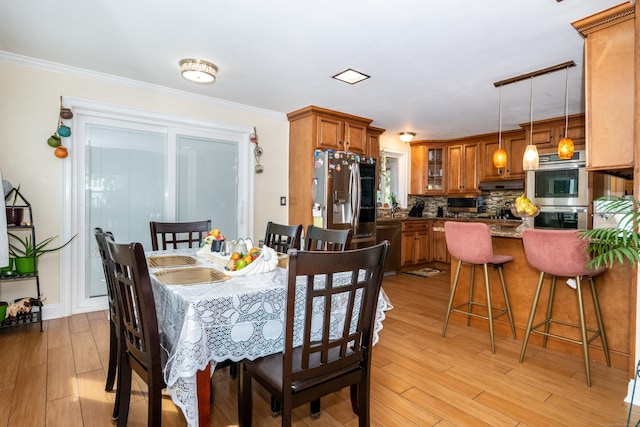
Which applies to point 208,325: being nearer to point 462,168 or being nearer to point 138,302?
point 138,302

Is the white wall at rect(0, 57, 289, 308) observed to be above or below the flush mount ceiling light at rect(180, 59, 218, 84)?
below

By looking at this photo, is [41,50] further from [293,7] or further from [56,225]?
[293,7]

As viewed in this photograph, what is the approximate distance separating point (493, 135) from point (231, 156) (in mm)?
4123

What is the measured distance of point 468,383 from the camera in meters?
2.16

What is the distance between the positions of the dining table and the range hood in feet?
15.7

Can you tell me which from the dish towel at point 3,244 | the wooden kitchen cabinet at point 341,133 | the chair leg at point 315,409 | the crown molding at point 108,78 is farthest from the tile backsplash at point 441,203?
the dish towel at point 3,244

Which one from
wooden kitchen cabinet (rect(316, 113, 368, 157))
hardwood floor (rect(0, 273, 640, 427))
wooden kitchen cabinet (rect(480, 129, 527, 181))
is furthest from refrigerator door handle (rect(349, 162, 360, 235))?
wooden kitchen cabinet (rect(480, 129, 527, 181))

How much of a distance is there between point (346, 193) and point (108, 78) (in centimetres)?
278

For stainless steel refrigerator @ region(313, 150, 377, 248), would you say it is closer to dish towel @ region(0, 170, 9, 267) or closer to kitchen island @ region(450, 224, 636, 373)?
kitchen island @ region(450, 224, 636, 373)

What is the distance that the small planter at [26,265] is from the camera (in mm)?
2826

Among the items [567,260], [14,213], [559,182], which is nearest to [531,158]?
[567,260]

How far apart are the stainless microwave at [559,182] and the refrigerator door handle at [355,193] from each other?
2.47 metres

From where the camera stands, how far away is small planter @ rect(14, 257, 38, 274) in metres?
2.83

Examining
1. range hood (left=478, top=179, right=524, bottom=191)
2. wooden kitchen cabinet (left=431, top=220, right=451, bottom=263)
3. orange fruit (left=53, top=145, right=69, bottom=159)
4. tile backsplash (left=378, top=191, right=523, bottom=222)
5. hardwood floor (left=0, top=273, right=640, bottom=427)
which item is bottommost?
hardwood floor (left=0, top=273, right=640, bottom=427)
